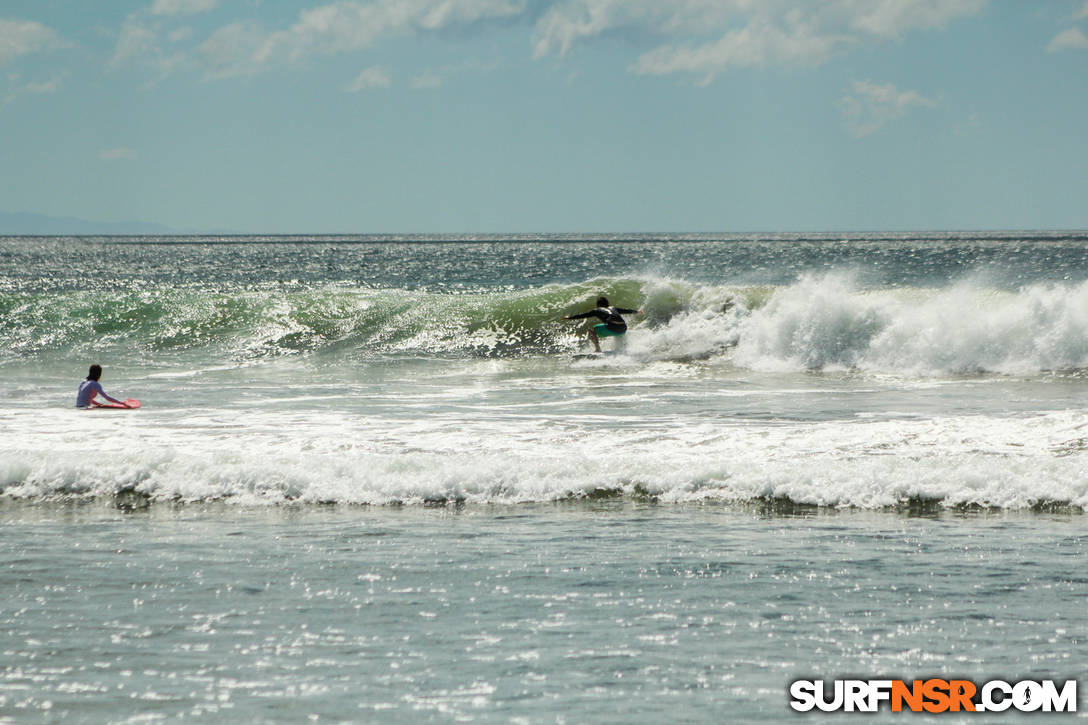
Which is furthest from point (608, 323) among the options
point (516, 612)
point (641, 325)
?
point (516, 612)

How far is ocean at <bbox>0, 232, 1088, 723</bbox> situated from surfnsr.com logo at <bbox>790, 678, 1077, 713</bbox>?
0.11 m

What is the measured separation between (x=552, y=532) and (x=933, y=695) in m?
3.70

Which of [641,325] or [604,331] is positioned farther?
[641,325]

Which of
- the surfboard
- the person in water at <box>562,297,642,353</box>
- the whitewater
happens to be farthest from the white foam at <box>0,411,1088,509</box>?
the person in water at <box>562,297,642,353</box>

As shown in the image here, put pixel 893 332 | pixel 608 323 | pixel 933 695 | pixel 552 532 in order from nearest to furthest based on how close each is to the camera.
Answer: pixel 933 695, pixel 552 532, pixel 893 332, pixel 608 323

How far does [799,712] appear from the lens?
4.77 m

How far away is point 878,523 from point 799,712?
155 inches

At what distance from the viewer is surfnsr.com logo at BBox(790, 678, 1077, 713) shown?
4824 millimetres

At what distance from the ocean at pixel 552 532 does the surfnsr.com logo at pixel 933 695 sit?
0.37ft

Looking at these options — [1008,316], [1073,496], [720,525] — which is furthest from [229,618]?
[1008,316]

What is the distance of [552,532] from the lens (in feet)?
26.9

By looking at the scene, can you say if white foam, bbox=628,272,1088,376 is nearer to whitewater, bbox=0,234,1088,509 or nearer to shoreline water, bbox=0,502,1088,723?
whitewater, bbox=0,234,1088,509

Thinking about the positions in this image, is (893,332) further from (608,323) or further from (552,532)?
(552,532)

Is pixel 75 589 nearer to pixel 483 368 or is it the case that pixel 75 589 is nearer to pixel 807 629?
pixel 807 629
